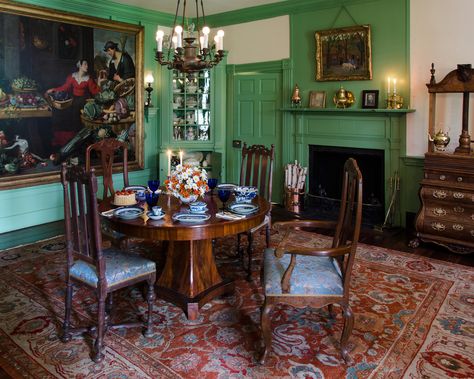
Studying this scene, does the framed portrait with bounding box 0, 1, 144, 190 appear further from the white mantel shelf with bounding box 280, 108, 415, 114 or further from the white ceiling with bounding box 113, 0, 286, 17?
the white mantel shelf with bounding box 280, 108, 415, 114

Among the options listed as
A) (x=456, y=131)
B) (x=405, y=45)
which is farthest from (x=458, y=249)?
(x=405, y=45)

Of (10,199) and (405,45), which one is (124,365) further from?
(405,45)

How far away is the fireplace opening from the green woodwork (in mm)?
1482

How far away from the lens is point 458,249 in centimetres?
421

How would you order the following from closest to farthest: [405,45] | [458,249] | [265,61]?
[458,249]
[405,45]
[265,61]

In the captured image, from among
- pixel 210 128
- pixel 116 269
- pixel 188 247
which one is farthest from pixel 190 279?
pixel 210 128

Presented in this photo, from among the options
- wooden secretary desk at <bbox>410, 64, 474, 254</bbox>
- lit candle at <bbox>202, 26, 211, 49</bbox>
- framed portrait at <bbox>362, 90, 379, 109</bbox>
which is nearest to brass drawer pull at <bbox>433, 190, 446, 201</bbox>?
wooden secretary desk at <bbox>410, 64, 474, 254</bbox>

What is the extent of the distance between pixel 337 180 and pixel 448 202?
5.90 ft

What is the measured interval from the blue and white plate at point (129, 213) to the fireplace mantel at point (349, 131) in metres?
3.30

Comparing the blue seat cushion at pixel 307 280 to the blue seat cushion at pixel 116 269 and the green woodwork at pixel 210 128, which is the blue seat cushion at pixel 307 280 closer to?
the blue seat cushion at pixel 116 269

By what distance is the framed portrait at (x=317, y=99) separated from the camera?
5609 millimetres

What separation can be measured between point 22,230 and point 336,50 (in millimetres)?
4409

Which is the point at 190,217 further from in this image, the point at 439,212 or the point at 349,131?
the point at 349,131

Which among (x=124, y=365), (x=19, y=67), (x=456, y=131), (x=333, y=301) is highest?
(x=19, y=67)
